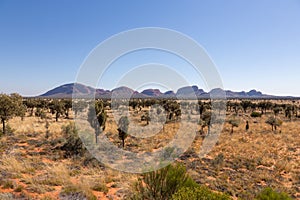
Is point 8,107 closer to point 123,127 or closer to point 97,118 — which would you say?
point 97,118

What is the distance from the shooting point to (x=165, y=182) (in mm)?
8883

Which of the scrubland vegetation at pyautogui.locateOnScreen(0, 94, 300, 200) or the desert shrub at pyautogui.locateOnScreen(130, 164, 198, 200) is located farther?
the scrubland vegetation at pyautogui.locateOnScreen(0, 94, 300, 200)

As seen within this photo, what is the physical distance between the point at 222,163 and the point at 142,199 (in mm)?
10199

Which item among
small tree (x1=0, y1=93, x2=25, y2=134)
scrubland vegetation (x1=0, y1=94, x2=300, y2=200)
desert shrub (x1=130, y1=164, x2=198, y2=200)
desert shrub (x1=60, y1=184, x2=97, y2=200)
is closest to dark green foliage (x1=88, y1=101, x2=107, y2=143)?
scrubland vegetation (x1=0, y1=94, x2=300, y2=200)

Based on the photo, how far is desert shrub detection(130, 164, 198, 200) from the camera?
342 inches

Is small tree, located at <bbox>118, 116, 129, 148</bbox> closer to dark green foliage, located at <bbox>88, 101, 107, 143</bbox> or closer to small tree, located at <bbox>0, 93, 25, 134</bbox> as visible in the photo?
dark green foliage, located at <bbox>88, 101, 107, 143</bbox>

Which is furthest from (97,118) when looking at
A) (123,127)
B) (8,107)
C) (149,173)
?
(149,173)

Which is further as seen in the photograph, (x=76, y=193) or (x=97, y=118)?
(x=97, y=118)

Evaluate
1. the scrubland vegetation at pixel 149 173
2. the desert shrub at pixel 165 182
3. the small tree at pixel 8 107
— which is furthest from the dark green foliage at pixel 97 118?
the desert shrub at pixel 165 182

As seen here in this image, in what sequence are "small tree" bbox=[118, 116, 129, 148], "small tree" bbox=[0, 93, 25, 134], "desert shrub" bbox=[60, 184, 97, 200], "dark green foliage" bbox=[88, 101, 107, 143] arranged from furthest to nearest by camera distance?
"dark green foliage" bbox=[88, 101, 107, 143], "small tree" bbox=[0, 93, 25, 134], "small tree" bbox=[118, 116, 129, 148], "desert shrub" bbox=[60, 184, 97, 200]

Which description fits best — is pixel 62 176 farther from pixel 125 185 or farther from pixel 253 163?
pixel 253 163

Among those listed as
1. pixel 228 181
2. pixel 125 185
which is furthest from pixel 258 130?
pixel 125 185

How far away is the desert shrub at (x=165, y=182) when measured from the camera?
8.69m

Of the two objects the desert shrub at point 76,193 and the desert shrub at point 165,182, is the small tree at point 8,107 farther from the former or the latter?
the desert shrub at point 165,182
